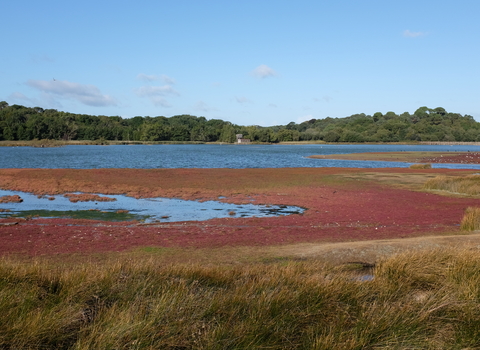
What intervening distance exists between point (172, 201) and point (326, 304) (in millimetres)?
20960

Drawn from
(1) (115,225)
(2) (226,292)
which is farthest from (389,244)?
(1) (115,225)

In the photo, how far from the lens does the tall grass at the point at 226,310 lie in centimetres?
500

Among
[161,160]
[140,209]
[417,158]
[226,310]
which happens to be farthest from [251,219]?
[417,158]

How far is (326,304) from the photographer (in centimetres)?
608

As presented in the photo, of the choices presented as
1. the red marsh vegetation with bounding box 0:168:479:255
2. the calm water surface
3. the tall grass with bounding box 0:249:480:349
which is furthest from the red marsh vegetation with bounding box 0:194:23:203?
the calm water surface

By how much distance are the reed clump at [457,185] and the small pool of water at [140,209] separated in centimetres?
1195

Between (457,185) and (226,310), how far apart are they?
1078 inches

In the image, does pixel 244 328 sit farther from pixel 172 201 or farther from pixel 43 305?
pixel 172 201

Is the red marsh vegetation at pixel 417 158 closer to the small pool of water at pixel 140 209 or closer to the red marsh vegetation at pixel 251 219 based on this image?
the red marsh vegetation at pixel 251 219

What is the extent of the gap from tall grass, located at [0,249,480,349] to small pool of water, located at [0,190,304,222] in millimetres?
13348

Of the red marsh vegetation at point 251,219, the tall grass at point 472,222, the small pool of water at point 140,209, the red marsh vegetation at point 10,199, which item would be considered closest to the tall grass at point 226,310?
the red marsh vegetation at point 251,219

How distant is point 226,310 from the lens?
5738 mm

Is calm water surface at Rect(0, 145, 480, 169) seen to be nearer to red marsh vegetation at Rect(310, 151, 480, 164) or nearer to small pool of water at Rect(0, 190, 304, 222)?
red marsh vegetation at Rect(310, 151, 480, 164)

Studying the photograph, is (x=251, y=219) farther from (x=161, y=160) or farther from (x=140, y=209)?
(x=161, y=160)
